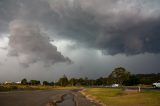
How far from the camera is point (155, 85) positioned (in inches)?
3971

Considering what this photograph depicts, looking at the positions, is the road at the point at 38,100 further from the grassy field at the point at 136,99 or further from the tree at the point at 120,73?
the tree at the point at 120,73

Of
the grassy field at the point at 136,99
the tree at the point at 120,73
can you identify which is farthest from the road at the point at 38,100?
the tree at the point at 120,73

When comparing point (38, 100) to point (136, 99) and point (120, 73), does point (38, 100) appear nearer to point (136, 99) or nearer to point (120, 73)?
point (136, 99)

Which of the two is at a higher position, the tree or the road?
the tree

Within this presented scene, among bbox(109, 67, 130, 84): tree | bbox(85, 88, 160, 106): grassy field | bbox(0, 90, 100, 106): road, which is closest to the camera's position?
bbox(85, 88, 160, 106): grassy field

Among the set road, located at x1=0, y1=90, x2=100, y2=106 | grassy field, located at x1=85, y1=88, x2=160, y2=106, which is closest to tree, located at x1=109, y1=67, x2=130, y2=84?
road, located at x1=0, y1=90, x2=100, y2=106

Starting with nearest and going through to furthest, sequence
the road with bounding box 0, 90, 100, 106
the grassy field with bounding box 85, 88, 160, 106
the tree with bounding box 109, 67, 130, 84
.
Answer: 1. the grassy field with bounding box 85, 88, 160, 106
2. the road with bounding box 0, 90, 100, 106
3. the tree with bounding box 109, 67, 130, 84

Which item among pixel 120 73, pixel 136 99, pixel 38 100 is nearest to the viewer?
pixel 136 99

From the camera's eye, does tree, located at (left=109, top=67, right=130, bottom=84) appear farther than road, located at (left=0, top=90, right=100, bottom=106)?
Yes

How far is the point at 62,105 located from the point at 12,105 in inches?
375

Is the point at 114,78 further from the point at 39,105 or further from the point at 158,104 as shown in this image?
the point at 158,104

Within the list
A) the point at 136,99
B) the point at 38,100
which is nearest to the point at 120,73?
the point at 38,100

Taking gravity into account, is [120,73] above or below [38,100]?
above

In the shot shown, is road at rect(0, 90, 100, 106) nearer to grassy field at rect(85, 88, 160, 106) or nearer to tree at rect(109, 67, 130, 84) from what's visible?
grassy field at rect(85, 88, 160, 106)
